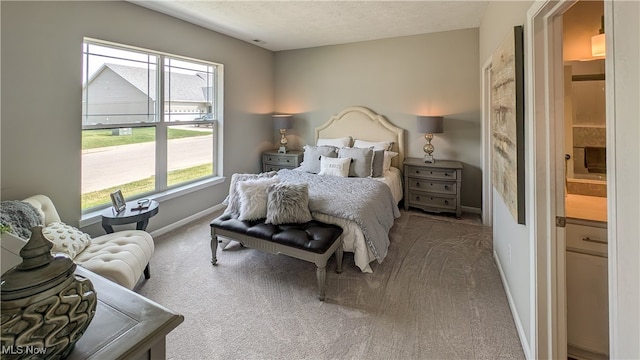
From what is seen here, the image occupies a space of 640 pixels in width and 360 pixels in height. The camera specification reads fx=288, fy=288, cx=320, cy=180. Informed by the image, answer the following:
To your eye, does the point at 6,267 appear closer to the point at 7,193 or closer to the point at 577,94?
the point at 7,193

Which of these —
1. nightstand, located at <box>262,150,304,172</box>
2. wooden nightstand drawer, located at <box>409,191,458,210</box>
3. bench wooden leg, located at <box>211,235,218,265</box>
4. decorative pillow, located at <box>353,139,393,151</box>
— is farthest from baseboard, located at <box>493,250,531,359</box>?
nightstand, located at <box>262,150,304,172</box>

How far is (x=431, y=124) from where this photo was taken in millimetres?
4180

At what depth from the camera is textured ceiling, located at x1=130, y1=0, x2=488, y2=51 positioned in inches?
128

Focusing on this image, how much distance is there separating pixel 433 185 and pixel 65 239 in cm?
417

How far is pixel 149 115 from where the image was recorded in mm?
3578

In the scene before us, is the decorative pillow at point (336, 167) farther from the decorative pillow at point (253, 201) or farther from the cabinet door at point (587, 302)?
the cabinet door at point (587, 302)

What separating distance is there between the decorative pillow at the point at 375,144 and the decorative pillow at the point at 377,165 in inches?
15.4

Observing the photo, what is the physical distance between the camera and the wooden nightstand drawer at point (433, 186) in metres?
4.14

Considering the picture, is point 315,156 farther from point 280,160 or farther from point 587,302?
point 587,302

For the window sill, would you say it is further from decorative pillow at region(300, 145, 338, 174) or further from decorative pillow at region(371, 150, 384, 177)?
decorative pillow at region(371, 150, 384, 177)

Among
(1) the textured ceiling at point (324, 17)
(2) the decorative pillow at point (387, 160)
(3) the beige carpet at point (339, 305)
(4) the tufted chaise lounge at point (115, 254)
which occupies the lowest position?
(3) the beige carpet at point (339, 305)

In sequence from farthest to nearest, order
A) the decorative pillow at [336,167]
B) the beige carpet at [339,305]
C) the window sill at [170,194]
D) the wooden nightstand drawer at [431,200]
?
1. the wooden nightstand drawer at [431,200]
2. the decorative pillow at [336,167]
3. the window sill at [170,194]
4. the beige carpet at [339,305]

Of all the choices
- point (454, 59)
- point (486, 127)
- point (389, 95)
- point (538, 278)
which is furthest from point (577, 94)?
point (389, 95)

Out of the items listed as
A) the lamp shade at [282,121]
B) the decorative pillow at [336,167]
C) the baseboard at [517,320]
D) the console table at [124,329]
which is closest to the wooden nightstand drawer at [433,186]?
the decorative pillow at [336,167]
